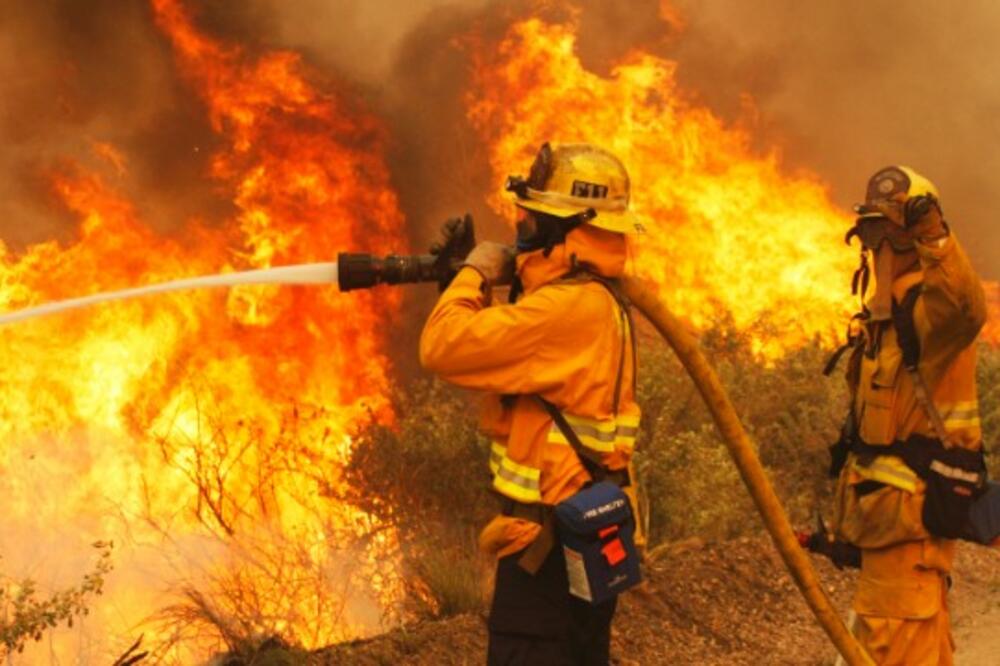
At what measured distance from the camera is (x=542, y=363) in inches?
118

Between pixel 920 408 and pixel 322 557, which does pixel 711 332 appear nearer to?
pixel 322 557

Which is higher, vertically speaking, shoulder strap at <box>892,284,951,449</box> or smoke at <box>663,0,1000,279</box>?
smoke at <box>663,0,1000,279</box>

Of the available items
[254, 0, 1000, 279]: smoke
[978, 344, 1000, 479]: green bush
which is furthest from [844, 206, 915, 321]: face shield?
[254, 0, 1000, 279]: smoke

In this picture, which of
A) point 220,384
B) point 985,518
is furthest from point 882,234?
point 220,384

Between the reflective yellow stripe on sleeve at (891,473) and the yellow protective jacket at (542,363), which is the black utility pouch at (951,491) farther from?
the yellow protective jacket at (542,363)

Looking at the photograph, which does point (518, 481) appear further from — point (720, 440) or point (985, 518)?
point (720, 440)

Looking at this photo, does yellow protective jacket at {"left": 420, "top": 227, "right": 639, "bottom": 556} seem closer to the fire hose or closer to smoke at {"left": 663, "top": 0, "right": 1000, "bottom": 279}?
the fire hose

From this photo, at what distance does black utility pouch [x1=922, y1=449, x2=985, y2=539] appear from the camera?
372 centimetres

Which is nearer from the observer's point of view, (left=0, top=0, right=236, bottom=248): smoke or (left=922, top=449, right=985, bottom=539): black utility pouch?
(left=922, top=449, right=985, bottom=539): black utility pouch

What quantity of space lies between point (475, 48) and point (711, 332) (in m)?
4.58

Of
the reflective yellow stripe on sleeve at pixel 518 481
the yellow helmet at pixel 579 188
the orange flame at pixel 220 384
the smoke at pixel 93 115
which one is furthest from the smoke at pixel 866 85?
the reflective yellow stripe on sleeve at pixel 518 481

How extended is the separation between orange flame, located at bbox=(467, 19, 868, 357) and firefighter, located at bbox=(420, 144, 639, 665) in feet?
27.1

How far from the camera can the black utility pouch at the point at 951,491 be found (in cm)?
372

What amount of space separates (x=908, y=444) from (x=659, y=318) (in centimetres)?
110
